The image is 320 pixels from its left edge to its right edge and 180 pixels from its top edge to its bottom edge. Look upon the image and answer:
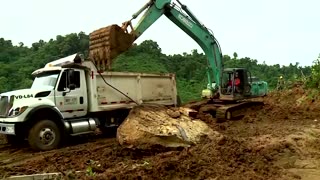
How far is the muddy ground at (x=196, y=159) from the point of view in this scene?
23.8ft

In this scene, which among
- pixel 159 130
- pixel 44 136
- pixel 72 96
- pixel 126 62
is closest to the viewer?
pixel 159 130

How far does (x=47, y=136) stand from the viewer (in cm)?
1147

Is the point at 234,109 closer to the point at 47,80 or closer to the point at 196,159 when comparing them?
the point at 47,80

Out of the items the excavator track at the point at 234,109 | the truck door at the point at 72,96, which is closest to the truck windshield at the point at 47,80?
the truck door at the point at 72,96

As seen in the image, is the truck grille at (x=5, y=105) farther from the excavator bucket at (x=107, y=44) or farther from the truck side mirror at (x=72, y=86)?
the excavator bucket at (x=107, y=44)

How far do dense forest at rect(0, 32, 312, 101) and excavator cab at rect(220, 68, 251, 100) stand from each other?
5912 mm

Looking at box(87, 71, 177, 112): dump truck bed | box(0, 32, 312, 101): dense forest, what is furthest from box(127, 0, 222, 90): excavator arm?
box(0, 32, 312, 101): dense forest

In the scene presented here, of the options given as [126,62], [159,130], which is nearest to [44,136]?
[159,130]

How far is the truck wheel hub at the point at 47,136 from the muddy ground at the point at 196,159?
0.49 metres

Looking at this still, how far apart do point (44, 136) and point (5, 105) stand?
146cm

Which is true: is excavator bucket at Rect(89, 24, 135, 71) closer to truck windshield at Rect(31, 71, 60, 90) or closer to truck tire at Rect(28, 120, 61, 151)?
truck windshield at Rect(31, 71, 60, 90)

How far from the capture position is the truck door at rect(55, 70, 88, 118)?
40.4 feet

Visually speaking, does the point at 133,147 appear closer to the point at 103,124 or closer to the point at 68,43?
the point at 103,124

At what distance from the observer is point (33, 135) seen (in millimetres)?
11195
